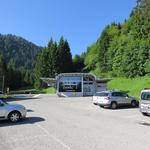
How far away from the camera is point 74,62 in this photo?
115188 mm

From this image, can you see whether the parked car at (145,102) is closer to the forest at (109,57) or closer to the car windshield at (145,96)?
the car windshield at (145,96)

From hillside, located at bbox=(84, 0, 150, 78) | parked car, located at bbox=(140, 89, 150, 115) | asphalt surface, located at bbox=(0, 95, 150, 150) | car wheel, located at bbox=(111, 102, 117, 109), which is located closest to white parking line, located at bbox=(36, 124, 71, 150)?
asphalt surface, located at bbox=(0, 95, 150, 150)

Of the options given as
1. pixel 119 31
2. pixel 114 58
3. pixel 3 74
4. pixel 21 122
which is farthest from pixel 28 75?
pixel 21 122

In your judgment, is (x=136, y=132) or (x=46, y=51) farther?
(x=46, y=51)

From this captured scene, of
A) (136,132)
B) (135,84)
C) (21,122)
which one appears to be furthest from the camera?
(135,84)

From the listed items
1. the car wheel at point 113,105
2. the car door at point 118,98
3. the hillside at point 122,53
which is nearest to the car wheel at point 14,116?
the car wheel at point 113,105

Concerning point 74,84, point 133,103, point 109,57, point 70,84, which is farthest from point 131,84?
point 133,103

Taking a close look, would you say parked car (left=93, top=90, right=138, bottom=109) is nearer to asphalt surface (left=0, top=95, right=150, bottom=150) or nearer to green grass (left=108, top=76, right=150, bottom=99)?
asphalt surface (left=0, top=95, right=150, bottom=150)

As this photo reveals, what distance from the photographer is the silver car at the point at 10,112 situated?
62.6ft

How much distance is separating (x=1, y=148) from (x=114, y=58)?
73852 millimetres

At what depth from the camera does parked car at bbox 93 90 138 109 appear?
30.8m

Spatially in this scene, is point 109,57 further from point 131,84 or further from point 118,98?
point 118,98

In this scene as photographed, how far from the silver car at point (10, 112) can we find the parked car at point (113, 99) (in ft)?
41.1

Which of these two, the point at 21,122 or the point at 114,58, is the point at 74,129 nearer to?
the point at 21,122
